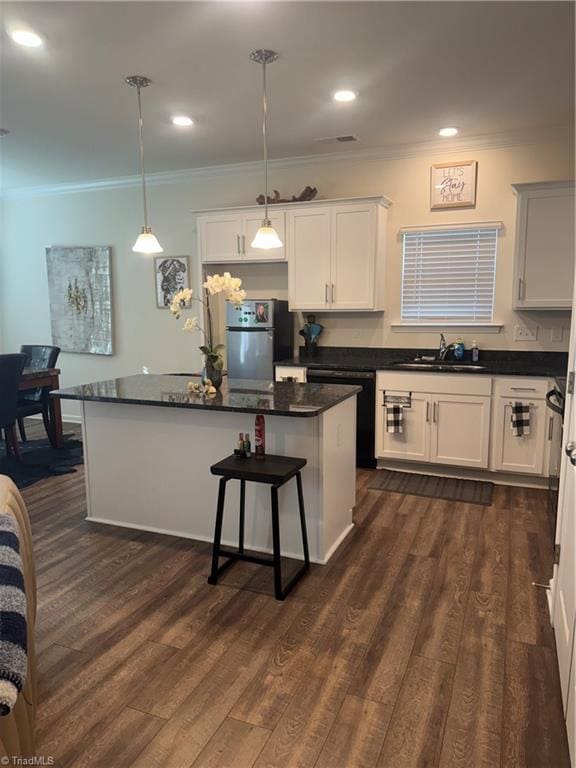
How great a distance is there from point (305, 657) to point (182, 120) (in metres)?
3.64

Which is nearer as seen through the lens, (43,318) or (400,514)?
(400,514)

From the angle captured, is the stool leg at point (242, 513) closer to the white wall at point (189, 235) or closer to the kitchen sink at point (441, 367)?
the kitchen sink at point (441, 367)

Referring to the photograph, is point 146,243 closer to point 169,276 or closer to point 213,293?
point 213,293

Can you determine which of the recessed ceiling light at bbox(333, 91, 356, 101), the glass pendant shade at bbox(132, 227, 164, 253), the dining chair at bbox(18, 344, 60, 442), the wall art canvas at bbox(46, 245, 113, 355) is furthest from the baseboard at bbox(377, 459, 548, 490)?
the wall art canvas at bbox(46, 245, 113, 355)

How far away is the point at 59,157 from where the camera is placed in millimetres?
4867

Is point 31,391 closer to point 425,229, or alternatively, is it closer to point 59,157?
point 59,157

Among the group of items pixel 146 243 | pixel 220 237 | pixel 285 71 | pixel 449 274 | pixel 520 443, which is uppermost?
pixel 285 71

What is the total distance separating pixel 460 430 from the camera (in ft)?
13.4

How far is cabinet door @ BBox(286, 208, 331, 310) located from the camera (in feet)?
15.0

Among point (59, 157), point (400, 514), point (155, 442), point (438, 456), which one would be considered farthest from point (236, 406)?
point (59, 157)

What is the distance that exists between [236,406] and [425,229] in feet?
9.01

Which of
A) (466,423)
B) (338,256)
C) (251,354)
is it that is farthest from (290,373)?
(466,423)

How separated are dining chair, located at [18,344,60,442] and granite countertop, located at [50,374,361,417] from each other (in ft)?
5.77

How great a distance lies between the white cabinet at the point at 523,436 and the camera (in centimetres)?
386
